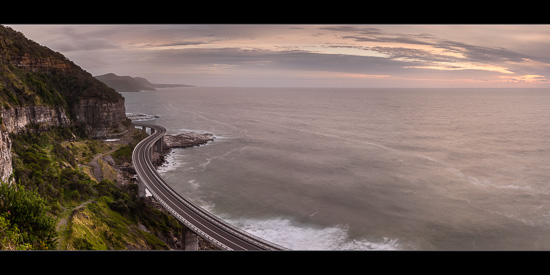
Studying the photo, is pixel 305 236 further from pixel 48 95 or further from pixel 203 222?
pixel 48 95

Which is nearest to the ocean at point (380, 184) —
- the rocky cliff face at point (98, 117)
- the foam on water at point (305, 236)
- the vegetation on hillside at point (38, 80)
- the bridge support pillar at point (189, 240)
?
the foam on water at point (305, 236)

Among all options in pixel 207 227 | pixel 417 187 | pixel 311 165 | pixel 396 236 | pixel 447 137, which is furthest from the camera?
pixel 447 137

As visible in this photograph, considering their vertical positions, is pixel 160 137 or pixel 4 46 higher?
pixel 4 46

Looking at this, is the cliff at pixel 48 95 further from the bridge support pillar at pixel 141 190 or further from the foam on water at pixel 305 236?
the foam on water at pixel 305 236

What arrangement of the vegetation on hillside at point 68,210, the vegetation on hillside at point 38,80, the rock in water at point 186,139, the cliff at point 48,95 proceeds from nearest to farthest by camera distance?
the vegetation on hillside at point 68,210, the cliff at point 48,95, the vegetation on hillside at point 38,80, the rock in water at point 186,139

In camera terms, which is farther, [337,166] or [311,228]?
[337,166]
